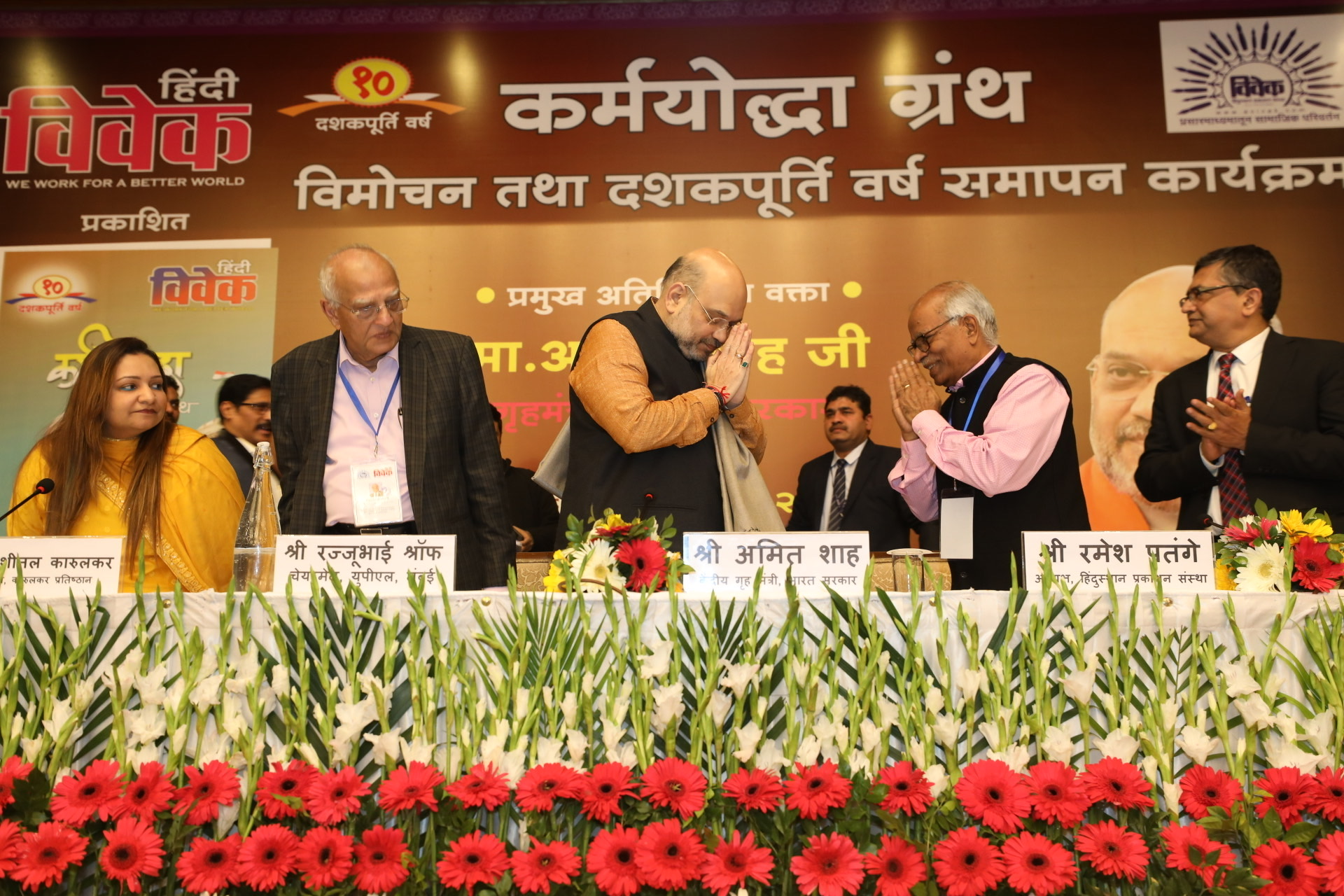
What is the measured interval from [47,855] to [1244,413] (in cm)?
317

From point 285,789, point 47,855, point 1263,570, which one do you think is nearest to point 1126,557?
point 1263,570

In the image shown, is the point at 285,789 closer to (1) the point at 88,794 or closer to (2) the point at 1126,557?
(1) the point at 88,794

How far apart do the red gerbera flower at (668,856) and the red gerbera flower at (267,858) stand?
471 mm

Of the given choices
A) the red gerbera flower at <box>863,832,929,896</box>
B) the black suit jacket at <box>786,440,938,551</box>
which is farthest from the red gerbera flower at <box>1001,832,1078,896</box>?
the black suit jacket at <box>786,440,938,551</box>

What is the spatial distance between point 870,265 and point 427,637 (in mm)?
3724

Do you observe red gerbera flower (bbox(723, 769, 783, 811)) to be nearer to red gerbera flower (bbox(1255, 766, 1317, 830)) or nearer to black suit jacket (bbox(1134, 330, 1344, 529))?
red gerbera flower (bbox(1255, 766, 1317, 830))

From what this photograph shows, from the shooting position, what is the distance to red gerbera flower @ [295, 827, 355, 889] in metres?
1.47

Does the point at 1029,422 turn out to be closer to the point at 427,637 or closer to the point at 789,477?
the point at 427,637

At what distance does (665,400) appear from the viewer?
2.61m

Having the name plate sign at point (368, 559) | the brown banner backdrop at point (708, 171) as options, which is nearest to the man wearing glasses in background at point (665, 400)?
the name plate sign at point (368, 559)

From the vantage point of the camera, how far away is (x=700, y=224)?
509 centimetres

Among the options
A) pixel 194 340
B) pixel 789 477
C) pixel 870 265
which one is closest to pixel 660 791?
pixel 789 477

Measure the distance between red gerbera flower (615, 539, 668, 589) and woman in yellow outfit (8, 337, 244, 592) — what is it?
1.15 metres

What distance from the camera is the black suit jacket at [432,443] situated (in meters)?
2.63
